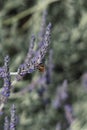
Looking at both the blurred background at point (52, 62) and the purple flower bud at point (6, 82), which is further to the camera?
the blurred background at point (52, 62)

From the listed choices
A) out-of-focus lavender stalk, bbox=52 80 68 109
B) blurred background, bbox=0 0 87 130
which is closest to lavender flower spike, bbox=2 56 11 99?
blurred background, bbox=0 0 87 130

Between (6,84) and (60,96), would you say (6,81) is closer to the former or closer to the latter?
(6,84)

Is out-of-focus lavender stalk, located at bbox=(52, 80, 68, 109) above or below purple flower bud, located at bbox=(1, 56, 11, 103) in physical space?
below

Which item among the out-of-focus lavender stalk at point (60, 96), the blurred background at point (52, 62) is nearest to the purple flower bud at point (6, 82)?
the blurred background at point (52, 62)

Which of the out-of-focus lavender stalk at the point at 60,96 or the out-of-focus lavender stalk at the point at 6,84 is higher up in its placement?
the out-of-focus lavender stalk at the point at 6,84

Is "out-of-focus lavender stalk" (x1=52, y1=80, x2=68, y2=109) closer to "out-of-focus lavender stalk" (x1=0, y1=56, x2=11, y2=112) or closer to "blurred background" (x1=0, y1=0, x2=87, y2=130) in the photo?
"blurred background" (x1=0, y1=0, x2=87, y2=130)

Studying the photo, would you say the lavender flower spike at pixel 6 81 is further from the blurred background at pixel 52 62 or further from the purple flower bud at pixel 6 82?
the blurred background at pixel 52 62

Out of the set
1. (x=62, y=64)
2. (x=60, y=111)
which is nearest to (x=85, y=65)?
(x=62, y=64)

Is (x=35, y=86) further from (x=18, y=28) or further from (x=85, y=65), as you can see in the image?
(x=18, y=28)
